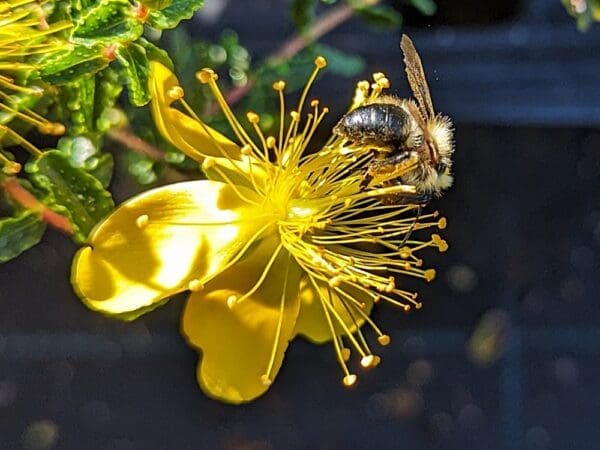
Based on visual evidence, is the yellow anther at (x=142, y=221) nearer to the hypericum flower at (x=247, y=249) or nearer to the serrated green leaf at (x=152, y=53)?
the hypericum flower at (x=247, y=249)

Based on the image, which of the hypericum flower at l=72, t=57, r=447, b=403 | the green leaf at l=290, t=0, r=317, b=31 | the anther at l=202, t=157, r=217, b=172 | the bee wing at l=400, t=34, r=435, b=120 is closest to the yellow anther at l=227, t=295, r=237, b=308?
the hypericum flower at l=72, t=57, r=447, b=403

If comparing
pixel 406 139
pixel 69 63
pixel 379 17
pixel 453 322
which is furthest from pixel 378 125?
pixel 453 322

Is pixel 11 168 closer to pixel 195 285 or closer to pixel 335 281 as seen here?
pixel 195 285

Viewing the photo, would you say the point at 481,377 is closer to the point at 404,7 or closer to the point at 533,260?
the point at 533,260

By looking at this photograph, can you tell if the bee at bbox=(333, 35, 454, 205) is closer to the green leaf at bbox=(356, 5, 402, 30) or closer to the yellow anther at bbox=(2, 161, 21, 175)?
the yellow anther at bbox=(2, 161, 21, 175)

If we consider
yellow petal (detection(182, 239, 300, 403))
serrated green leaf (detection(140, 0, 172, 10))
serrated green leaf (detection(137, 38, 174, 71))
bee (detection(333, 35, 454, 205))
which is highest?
serrated green leaf (detection(140, 0, 172, 10))

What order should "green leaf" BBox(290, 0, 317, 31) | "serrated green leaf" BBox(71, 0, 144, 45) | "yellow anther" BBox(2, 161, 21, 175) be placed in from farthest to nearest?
"green leaf" BBox(290, 0, 317, 31), "yellow anther" BBox(2, 161, 21, 175), "serrated green leaf" BBox(71, 0, 144, 45)

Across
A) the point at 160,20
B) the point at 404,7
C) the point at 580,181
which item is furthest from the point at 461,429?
the point at 160,20
